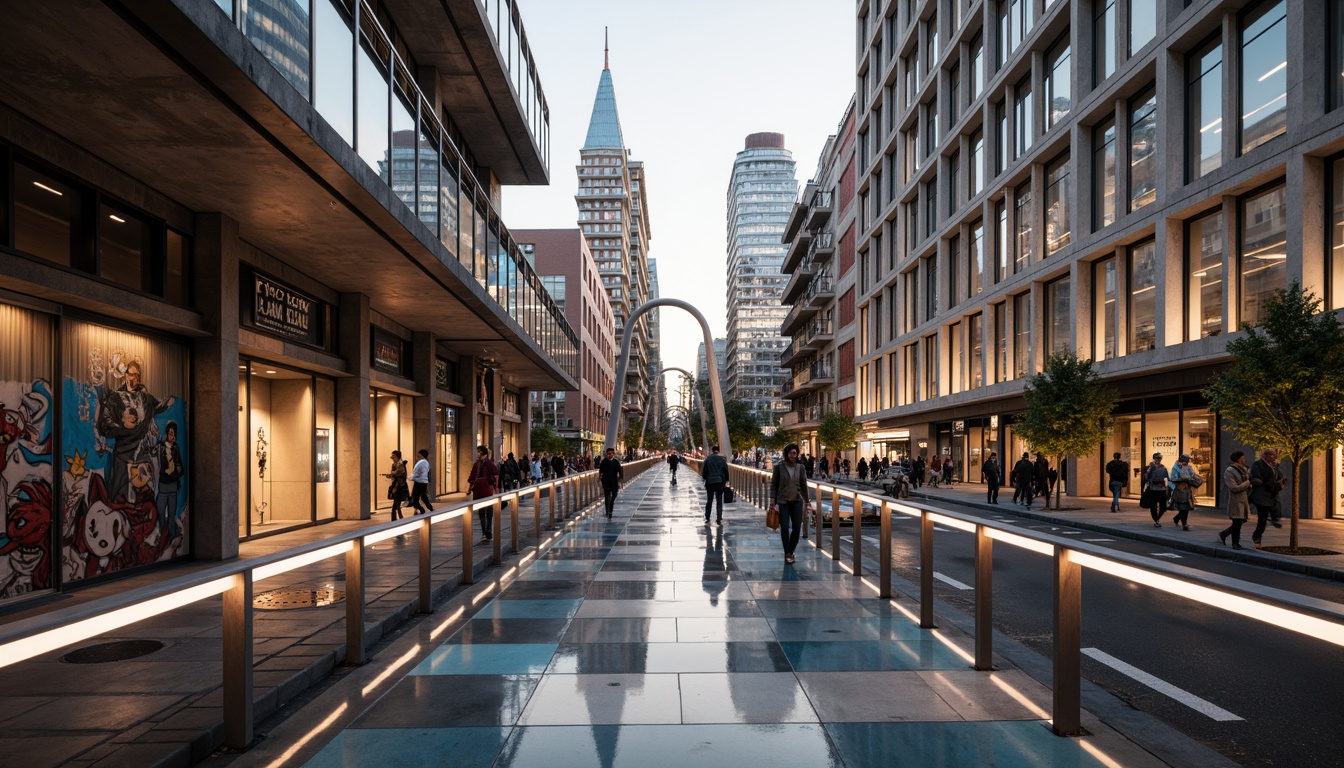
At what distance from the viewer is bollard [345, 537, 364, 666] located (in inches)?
255

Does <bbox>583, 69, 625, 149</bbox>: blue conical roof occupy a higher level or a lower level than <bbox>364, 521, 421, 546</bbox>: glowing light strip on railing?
higher

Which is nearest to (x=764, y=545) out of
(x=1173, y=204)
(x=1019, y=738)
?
(x=1019, y=738)

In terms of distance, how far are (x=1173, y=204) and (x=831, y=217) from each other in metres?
46.5

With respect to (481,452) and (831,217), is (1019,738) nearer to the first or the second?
(481,452)

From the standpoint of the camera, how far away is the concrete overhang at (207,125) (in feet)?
21.8

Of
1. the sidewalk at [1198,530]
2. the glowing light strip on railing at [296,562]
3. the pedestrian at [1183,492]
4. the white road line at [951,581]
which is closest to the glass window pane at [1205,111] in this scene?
the pedestrian at [1183,492]

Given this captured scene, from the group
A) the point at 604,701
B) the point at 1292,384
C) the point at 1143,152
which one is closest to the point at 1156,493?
the point at 1292,384

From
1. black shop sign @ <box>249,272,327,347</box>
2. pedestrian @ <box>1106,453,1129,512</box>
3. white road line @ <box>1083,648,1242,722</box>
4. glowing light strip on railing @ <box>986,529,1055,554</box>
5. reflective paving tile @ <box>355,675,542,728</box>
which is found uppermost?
black shop sign @ <box>249,272,327,347</box>

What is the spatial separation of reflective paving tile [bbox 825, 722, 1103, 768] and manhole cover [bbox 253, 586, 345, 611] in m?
5.76

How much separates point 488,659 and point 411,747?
1.99 metres

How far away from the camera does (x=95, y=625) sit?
3.57m

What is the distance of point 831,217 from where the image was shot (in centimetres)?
6925

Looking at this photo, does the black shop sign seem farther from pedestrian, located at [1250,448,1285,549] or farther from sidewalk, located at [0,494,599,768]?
pedestrian, located at [1250,448,1285,549]

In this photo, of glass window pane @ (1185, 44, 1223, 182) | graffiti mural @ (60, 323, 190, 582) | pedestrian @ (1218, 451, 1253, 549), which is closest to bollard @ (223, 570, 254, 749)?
graffiti mural @ (60, 323, 190, 582)
